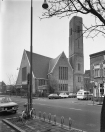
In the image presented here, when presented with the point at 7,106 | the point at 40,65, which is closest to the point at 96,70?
the point at 7,106

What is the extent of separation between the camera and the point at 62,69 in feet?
218

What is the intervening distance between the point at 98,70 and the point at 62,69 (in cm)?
3702

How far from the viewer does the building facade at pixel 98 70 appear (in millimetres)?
28547

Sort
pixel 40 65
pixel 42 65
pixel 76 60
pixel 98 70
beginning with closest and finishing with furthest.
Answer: pixel 98 70, pixel 76 60, pixel 40 65, pixel 42 65

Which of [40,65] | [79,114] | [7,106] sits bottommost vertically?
[79,114]

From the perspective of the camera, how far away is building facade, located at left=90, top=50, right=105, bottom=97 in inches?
1124

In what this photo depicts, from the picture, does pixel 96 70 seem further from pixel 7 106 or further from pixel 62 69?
pixel 62 69

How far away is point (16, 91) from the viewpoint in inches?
2650

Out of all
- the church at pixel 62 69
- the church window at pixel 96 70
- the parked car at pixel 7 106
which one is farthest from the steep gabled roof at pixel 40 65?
the parked car at pixel 7 106

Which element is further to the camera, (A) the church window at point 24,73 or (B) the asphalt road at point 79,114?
(A) the church window at point 24,73

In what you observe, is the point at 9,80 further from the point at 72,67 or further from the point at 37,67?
the point at 72,67

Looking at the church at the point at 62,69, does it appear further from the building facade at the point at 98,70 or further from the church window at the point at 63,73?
the building facade at the point at 98,70

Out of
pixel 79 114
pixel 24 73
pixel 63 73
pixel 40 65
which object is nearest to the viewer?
pixel 79 114

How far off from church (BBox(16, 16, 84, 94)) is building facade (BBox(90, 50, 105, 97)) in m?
30.3
